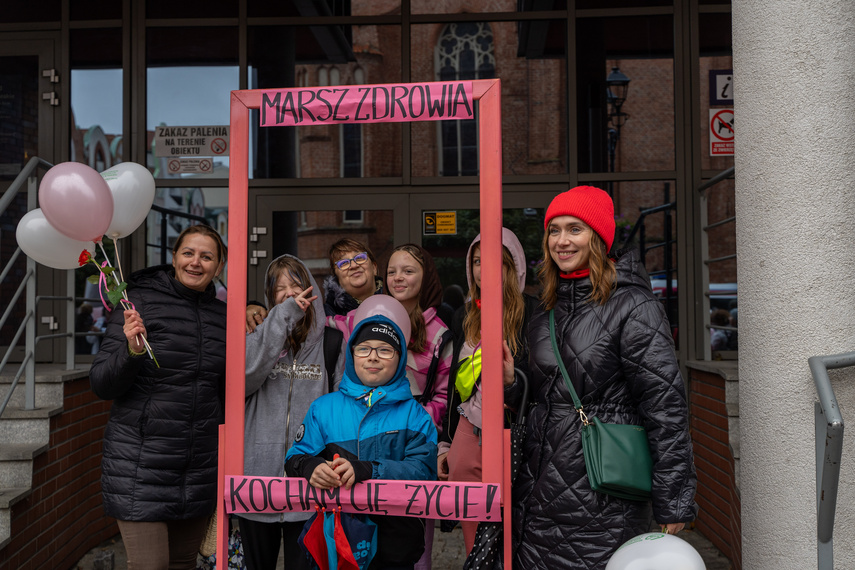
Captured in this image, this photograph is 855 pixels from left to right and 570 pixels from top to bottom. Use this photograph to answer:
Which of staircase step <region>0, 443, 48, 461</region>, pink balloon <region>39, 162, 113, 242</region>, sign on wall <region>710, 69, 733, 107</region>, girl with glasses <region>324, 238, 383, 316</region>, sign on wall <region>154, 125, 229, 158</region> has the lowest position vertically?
staircase step <region>0, 443, 48, 461</region>

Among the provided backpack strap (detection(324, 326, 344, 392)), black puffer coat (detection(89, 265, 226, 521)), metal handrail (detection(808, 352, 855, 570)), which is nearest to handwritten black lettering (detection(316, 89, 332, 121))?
backpack strap (detection(324, 326, 344, 392))

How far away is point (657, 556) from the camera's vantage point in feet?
6.75

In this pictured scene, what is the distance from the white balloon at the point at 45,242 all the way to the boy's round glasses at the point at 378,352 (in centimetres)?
142

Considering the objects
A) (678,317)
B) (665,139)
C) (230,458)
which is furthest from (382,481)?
(665,139)

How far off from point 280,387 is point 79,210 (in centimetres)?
104

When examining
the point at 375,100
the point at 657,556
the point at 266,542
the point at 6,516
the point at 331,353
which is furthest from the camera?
the point at 6,516

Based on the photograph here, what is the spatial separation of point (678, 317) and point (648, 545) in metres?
3.38

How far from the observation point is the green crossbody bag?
232 cm

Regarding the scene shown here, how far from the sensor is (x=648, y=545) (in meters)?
2.11

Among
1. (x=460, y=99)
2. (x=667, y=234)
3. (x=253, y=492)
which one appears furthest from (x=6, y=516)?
(x=667, y=234)

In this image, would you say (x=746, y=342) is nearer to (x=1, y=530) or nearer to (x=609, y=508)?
(x=609, y=508)

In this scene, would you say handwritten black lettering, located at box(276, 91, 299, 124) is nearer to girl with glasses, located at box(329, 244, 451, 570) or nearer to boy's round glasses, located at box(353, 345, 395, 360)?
boy's round glasses, located at box(353, 345, 395, 360)

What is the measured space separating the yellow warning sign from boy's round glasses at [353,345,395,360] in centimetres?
276

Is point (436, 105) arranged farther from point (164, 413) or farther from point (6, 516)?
point (6, 516)
